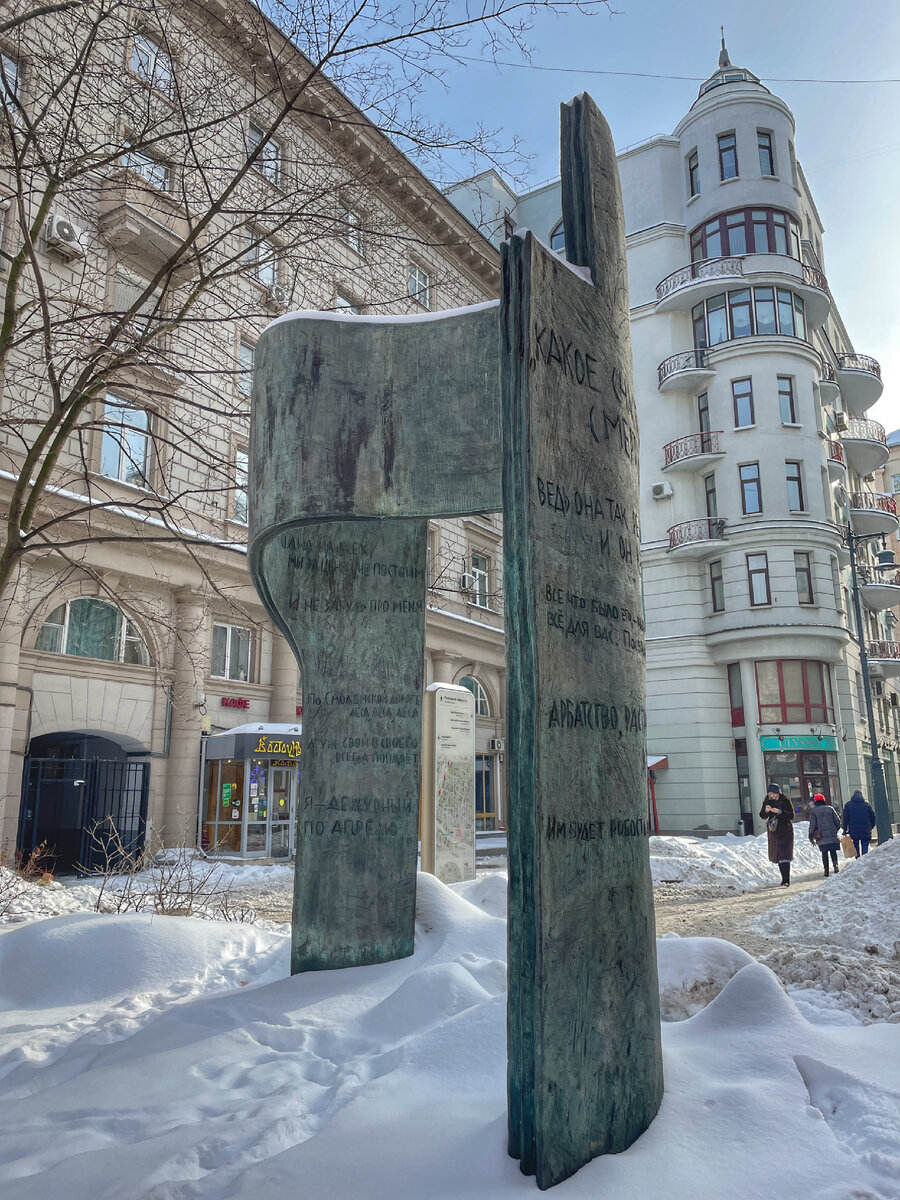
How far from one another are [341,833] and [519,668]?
11.3 ft

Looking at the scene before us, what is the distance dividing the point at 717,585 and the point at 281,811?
59.6 ft

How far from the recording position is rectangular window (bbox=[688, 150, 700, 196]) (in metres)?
33.4

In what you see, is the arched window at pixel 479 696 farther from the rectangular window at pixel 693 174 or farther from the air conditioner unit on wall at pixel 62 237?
the rectangular window at pixel 693 174

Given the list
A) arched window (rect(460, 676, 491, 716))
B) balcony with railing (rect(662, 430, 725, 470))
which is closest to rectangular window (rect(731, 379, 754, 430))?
balcony with railing (rect(662, 430, 725, 470))

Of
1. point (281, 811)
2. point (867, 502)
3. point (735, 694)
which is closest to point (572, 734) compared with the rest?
point (281, 811)

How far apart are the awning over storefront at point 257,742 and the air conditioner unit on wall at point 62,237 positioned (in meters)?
10.3

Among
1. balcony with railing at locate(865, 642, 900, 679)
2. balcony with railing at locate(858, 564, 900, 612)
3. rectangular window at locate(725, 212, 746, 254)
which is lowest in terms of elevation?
balcony with railing at locate(865, 642, 900, 679)

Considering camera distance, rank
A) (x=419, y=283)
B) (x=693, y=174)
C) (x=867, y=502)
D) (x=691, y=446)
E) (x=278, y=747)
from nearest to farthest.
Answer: (x=419, y=283), (x=278, y=747), (x=691, y=446), (x=693, y=174), (x=867, y=502)

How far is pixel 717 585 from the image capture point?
31344mm

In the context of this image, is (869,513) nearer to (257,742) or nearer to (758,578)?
(758,578)

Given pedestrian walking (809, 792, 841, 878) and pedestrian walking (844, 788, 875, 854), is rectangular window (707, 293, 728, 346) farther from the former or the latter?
pedestrian walking (809, 792, 841, 878)

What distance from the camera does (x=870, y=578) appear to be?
122ft

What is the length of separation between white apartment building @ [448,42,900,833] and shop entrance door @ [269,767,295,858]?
49.6 feet

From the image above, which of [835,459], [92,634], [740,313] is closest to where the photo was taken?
[92,634]
